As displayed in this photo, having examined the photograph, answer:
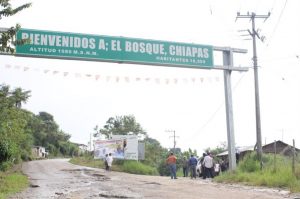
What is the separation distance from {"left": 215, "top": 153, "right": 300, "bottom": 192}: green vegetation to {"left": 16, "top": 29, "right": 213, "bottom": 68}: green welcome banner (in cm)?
484

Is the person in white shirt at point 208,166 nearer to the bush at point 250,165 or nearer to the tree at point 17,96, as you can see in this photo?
the bush at point 250,165

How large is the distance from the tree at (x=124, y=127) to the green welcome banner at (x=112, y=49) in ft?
148

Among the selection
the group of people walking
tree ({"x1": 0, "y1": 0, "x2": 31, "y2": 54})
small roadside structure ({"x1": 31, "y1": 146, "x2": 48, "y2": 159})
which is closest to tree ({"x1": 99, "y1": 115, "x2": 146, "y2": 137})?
small roadside structure ({"x1": 31, "y1": 146, "x2": 48, "y2": 159})

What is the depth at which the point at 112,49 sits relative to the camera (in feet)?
62.4

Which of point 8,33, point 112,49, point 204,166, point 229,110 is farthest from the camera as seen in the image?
point 204,166

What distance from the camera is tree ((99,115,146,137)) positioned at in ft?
215

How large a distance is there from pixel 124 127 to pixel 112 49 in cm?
4762

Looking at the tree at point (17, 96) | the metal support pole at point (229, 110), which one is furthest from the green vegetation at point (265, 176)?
the tree at point (17, 96)

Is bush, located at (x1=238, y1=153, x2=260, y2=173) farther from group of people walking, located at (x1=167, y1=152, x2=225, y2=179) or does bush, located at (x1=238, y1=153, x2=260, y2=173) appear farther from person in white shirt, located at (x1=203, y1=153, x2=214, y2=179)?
group of people walking, located at (x1=167, y1=152, x2=225, y2=179)

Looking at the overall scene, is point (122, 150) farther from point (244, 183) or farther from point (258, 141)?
point (244, 183)

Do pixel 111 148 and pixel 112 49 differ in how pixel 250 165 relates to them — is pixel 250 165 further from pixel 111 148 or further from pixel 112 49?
pixel 111 148

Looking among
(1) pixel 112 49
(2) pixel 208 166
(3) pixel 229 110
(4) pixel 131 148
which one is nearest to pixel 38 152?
(4) pixel 131 148

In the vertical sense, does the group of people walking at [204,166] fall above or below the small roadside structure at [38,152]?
below

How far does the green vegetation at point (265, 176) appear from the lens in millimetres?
14816
